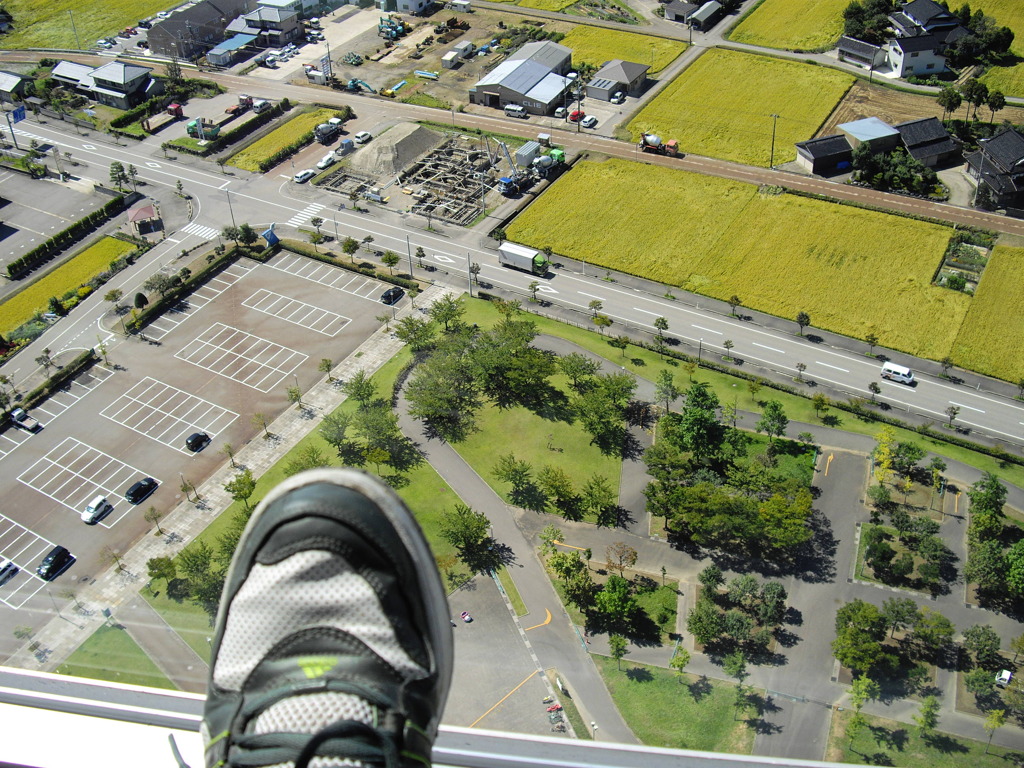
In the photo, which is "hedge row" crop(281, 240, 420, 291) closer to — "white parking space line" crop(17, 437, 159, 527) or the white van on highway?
"white parking space line" crop(17, 437, 159, 527)

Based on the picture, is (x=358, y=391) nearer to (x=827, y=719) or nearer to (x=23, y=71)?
(x=827, y=719)

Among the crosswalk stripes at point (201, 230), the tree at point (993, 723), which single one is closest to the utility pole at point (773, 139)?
the crosswalk stripes at point (201, 230)

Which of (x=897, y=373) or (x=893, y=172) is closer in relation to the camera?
(x=897, y=373)

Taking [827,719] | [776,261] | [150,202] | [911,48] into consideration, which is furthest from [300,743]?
[911,48]

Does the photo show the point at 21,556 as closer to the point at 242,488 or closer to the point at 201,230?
the point at 242,488

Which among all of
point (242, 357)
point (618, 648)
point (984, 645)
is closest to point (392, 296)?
point (242, 357)

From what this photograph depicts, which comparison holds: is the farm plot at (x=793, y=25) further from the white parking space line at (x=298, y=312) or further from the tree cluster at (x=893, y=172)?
the white parking space line at (x=298, y=312)
